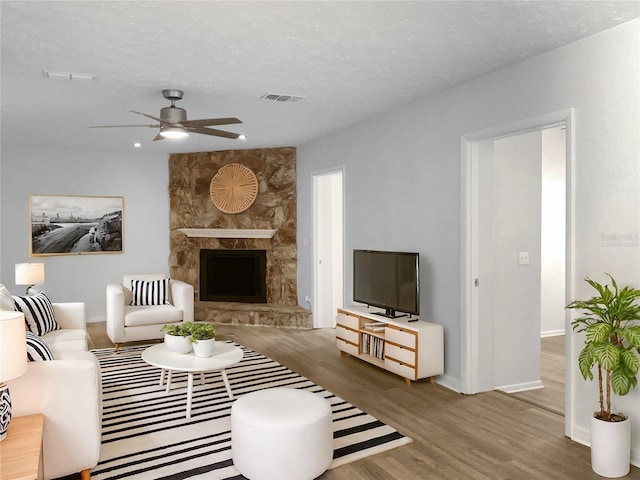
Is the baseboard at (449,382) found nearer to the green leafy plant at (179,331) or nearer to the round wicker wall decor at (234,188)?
the green leafy plant at (179,331)

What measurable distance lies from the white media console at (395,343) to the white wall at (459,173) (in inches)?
6.3

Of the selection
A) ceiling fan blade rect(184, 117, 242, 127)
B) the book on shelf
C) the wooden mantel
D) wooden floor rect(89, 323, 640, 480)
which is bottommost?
wooden floor rect(89, 323, 640, 480)

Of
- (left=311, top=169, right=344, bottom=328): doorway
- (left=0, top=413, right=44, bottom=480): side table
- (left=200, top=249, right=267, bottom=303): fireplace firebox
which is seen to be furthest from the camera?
(left=200, top=249, right=267, bottom=303): fireplace firebox

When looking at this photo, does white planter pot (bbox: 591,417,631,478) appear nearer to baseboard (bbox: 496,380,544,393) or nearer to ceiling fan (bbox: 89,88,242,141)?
baseboard (bbox: 496,380,544,393)

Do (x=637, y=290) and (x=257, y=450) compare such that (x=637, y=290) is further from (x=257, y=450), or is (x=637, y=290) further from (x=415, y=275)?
(x=257, y=450)

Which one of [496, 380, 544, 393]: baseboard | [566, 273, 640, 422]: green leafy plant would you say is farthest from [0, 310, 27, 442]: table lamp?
[496, 380, 544, 393]: baseboard

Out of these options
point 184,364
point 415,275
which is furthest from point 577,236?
point 184,364

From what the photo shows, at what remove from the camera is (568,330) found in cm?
340

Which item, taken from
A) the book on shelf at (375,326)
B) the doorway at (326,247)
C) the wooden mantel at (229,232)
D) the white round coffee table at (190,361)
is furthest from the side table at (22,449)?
the wooden mantel at (229,232)

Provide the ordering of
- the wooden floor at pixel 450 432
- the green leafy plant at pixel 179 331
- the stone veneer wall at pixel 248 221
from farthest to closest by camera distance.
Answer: the stone veneer wall at pixel 248 221 < the green leafy plant at pixel 179 331 < the wooden floor at pixel 450 432

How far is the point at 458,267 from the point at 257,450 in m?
2.35

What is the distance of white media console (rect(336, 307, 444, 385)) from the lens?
14.1 ft

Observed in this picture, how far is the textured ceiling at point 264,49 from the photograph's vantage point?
9.01 feet

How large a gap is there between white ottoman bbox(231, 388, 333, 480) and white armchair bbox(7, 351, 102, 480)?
755 mm
